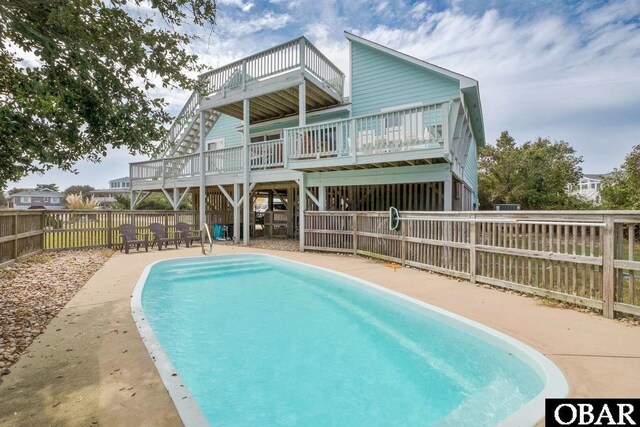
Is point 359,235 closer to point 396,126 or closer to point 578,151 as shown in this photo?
point 396,126

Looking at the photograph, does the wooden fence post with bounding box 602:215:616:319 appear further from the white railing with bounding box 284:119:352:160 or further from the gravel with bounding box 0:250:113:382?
the gravel with bounding box 0:250:113:382

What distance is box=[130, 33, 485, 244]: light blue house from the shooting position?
8773 millimetres

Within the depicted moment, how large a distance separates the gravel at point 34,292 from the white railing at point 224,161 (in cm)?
571

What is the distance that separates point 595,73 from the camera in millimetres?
11500

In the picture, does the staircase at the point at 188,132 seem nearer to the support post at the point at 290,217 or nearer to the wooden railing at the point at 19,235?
the support post at the point at 290,217

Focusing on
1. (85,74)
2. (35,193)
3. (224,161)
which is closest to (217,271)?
(85,74)

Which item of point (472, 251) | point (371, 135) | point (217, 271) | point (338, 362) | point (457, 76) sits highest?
point (457, 76)

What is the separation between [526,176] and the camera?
24500mm

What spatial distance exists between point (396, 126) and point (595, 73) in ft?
29.1

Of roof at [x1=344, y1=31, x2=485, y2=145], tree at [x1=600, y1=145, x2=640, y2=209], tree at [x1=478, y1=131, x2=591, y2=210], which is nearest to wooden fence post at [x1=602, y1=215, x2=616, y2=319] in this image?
roof at [x1=344, y1=31, x2=485, y2=145]

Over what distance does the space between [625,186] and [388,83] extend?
42.0 feet

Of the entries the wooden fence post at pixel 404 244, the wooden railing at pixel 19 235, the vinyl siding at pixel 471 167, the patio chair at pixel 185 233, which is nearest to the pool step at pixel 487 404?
the wooden fence post at pixel 404 244

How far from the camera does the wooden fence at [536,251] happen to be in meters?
4.22

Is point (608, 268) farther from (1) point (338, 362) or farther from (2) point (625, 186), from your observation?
(2) point (625, 186)
